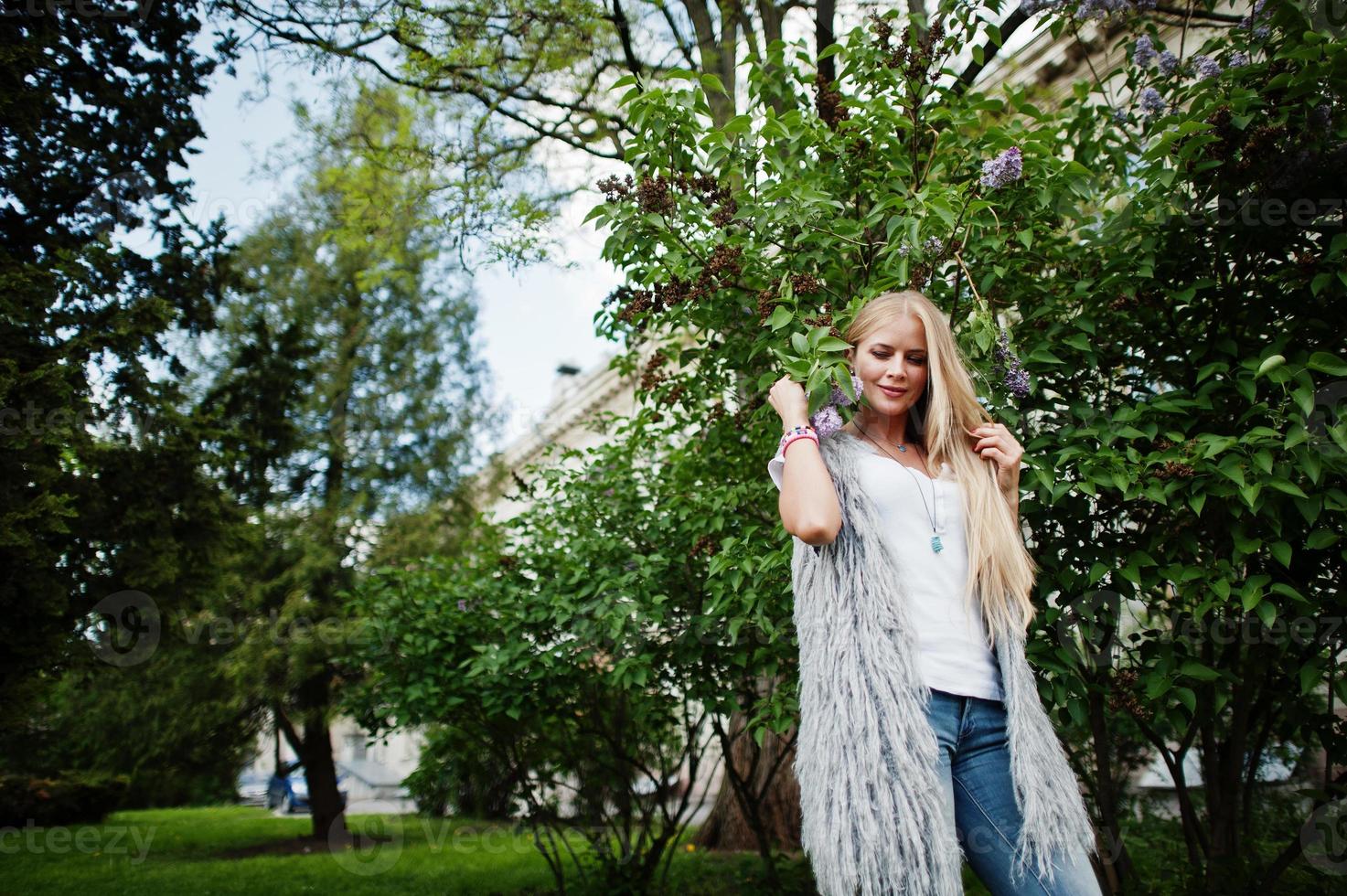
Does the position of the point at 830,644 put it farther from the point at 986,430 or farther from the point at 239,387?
the point at 239,387

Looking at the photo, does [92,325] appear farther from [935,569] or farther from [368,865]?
[368,865]

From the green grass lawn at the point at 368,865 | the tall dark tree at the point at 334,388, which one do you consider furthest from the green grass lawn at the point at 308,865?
the tall dark tree at the point at 334,388

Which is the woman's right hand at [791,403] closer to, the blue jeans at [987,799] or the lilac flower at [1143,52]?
the blue jeans at [987,799]

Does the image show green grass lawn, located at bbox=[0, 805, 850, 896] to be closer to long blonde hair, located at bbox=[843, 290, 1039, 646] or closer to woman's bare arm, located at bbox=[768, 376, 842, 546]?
long blonde hair, located at bbox=[843, 290, 1039, 646]

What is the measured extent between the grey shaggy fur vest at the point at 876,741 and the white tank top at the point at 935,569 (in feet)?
0.14

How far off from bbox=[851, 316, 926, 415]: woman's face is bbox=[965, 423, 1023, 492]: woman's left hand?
0.18 metres

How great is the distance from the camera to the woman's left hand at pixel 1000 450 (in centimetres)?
215

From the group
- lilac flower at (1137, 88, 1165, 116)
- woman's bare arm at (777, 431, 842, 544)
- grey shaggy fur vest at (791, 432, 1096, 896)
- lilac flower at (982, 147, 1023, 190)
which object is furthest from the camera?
lilac flower at (1137, 88, 1165, 116)

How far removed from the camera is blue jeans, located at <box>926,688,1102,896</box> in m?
1.82

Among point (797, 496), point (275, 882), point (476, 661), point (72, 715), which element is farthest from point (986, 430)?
point (72, 715)

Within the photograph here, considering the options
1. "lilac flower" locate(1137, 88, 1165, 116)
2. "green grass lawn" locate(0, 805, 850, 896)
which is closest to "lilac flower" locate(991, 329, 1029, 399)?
"lilac flower" locate(1137, 88, 1165, 116)

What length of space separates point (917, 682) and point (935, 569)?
278 mm

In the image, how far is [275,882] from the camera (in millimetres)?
7980

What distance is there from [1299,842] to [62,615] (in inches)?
231
